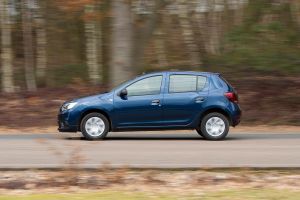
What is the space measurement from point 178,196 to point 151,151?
5164 mm

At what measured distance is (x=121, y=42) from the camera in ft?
67.3

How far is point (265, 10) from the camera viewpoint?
23.2m

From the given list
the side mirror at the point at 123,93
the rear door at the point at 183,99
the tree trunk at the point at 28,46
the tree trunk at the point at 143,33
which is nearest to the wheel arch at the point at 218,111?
the rear door at the point at 183,99

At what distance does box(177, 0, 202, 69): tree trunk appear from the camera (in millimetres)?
26980

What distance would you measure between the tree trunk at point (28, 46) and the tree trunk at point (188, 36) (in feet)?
21.8

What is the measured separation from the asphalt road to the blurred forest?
478 centimetres

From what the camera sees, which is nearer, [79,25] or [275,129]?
[275,129]

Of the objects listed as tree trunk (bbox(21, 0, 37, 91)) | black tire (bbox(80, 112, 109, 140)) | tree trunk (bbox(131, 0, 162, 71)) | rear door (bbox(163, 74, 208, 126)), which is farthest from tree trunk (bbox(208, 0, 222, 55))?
black tire (bbox(80, 112, 109, 140))

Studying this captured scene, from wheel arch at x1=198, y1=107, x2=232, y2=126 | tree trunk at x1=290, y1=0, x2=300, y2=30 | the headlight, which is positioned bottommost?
wheel arch at x1=198, y1=107, x2=232, y2=126

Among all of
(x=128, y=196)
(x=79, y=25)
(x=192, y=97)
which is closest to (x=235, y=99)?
(x=192, y=97)

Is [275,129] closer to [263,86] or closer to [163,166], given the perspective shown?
[263,86]

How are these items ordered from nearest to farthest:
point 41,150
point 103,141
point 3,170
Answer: point 3,170
point 41,150
point 103,141

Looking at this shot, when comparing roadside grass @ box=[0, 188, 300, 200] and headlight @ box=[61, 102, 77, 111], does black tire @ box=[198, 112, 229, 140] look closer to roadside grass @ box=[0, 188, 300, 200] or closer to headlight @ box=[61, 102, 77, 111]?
headlight @ box=[61, 102, 77, 111]

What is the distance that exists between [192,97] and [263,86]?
376 inches
